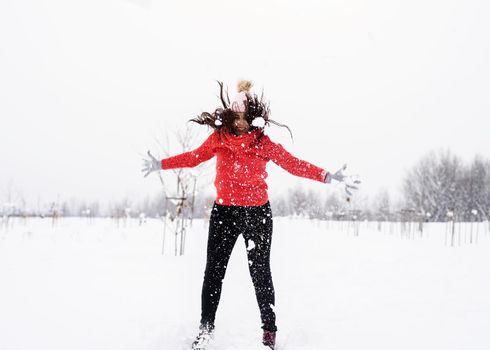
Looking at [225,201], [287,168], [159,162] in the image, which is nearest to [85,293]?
[159,162]

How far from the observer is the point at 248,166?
8.40 feet

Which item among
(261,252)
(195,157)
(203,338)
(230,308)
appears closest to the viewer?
(203,338)

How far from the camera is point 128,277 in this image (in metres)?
4.77

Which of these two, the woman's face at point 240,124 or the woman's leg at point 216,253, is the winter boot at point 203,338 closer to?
the woman's leg at point 216,253

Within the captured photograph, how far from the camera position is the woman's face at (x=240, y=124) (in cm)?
259

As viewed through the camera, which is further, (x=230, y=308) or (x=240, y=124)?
(x=230, y=308)

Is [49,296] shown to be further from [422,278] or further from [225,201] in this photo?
[422,278]

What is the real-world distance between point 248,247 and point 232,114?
92 cm

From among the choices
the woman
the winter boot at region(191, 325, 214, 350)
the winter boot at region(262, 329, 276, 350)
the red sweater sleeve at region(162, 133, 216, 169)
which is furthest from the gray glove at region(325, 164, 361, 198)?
the winter boot at region(191, 325, 214, 350)

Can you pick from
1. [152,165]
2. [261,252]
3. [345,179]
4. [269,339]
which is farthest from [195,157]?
[269,339]

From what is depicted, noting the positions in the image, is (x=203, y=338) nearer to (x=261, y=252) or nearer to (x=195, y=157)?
(x=261, y=252)

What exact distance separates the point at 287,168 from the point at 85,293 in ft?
8.33

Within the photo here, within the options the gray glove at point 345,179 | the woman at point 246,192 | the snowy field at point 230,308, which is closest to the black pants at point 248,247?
the woman at point 246,192

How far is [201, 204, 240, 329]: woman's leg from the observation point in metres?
2.54
